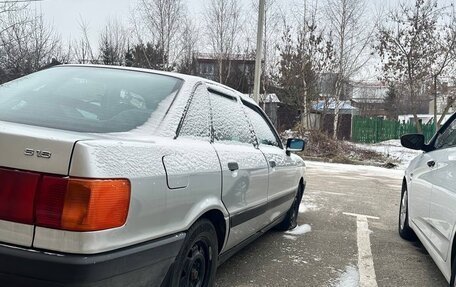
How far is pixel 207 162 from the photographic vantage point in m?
2.73

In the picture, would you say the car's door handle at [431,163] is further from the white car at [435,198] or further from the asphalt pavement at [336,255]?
the asphalt pavement at [336,255]

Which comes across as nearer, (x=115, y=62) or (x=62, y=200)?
(x=62, y=200)

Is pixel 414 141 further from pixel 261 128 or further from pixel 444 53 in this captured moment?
pixel 444 53

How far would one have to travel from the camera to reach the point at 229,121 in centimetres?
346

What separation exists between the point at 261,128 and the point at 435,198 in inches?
68.0

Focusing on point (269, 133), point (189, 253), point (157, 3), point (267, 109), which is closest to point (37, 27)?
point (157, 3)

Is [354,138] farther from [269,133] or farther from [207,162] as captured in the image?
[207,162]

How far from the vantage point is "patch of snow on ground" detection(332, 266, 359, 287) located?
148 inches

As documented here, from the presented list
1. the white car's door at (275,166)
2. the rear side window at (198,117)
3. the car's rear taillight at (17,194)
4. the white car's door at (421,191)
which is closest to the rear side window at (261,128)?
the white car's door at (275,166)

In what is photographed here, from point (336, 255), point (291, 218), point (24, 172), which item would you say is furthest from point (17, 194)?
point (291, 218)

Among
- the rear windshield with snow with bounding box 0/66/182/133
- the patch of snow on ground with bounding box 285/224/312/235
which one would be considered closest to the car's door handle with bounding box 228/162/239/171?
the rear windshield with snow with bounding box 0/66/182/133

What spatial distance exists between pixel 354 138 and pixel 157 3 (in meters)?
15.9

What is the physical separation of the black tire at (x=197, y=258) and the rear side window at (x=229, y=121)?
687 mm

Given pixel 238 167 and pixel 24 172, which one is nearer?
pixel 24 172
